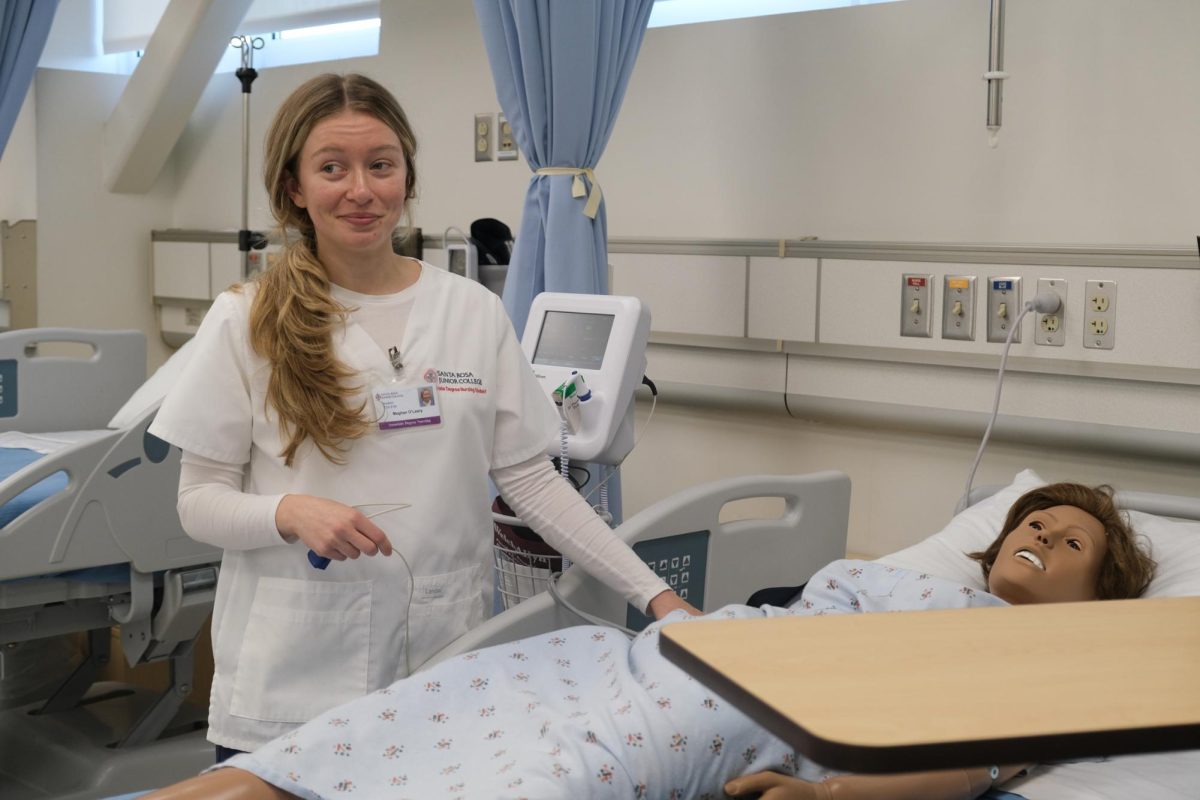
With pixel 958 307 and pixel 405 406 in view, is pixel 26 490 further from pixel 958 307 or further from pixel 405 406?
pixel 958 307

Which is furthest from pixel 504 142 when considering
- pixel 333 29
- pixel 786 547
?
pixel 786 547

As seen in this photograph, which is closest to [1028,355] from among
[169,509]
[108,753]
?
[169,509]

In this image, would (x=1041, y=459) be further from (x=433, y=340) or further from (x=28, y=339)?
(x=28, y=339)

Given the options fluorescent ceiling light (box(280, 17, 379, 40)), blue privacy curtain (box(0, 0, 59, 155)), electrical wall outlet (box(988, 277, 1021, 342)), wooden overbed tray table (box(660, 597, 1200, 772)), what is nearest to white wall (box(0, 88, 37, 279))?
blue privacy curtain (box(0, 0, 59, 155))

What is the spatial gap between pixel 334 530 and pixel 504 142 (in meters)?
2.42

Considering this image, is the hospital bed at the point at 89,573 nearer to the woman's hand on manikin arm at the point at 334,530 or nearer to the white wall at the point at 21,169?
the woman's hand on manikin arm at the point at 334,530

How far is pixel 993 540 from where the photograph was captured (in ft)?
6.82

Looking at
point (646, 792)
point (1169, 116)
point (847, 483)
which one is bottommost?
Result: point (646, 792)

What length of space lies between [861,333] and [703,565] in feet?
3.05

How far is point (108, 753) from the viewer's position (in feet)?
9.53

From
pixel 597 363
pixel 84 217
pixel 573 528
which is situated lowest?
pixel 573 528

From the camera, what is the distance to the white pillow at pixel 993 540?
1.89m

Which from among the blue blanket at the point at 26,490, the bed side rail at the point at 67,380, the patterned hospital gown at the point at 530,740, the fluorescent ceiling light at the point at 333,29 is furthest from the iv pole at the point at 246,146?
the patterned hospital gown at the point at 530,740

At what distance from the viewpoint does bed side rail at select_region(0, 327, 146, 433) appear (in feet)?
11.0
